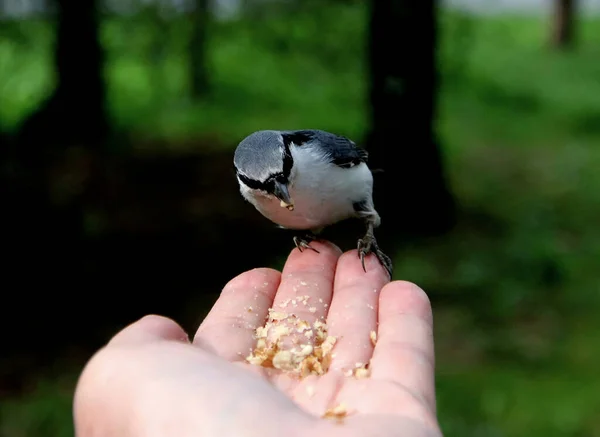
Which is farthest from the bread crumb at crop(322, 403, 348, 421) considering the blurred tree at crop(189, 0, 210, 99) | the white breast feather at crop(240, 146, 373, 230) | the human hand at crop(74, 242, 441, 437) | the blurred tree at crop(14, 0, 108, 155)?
the blurred tree at crop(189, 0, 210, 99)

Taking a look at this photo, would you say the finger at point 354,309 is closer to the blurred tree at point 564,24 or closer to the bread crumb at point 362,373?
the bread crumb at point 362,373

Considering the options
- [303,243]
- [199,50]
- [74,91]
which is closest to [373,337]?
[303,243]

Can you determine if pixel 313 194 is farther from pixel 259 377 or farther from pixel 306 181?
pixel 259 377

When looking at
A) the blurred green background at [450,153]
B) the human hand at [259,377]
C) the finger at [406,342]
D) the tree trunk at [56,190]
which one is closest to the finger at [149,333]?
the human hand at [259,377]

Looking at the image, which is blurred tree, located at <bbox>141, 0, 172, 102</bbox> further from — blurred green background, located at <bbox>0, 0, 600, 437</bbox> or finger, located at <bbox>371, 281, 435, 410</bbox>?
finger, located at <bbox>371, 281, 435, 410</bbox>

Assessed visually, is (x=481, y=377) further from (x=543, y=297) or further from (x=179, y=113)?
(x=179, y=113)
